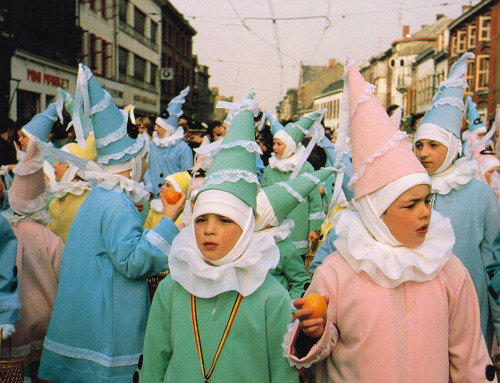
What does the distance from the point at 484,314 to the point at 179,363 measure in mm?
2471

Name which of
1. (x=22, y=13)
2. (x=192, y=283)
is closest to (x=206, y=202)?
(x=192, y=283)

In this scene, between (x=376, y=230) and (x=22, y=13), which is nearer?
(x=376, y=230)

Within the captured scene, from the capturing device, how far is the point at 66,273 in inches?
152

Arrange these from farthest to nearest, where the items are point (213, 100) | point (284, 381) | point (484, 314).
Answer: point (213, 100) < point (484, 314) < point (284, 381)

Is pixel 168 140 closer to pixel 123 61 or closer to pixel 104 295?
pixel 104 295

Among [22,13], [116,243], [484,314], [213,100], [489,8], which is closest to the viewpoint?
[116,243]

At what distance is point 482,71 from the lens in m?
38.8

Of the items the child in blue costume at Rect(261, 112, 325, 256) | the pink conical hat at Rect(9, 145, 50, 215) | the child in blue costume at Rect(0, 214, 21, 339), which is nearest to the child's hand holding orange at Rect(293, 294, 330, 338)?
the child in blue costume at Rect(0, 214, 21, 339)

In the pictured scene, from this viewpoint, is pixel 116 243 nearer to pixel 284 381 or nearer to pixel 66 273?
pixel 66 273

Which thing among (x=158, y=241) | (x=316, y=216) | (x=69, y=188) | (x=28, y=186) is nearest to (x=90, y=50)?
(x=316, y=216)

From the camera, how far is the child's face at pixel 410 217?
2.69m

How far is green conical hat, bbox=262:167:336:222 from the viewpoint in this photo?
414 centimetres

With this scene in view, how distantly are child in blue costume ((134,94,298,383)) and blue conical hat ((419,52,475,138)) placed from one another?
2.14 meters

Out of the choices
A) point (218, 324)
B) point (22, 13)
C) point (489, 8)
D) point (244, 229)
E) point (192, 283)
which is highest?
point (489, 8)
